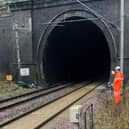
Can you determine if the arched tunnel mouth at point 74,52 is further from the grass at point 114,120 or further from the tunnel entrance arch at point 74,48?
the grass at point 114,120

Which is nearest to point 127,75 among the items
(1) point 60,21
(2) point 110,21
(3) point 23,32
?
(2) point 110,21

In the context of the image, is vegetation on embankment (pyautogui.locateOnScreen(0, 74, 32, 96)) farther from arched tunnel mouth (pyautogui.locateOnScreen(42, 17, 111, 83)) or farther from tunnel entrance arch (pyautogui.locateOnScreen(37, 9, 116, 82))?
arched tunnel mouth (pyautogui.locateOnScreen(42, 17, 111, 83))

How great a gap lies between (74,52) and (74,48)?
47 cm

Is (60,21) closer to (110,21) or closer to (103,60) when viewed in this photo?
(110,21)

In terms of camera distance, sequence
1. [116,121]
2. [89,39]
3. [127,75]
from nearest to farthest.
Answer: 1. [116,121]
2. [127,75]
3. [89,39]

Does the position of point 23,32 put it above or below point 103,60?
above

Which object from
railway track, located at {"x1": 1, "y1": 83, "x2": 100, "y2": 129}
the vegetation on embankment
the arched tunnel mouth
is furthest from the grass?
the arched tunnel mouth

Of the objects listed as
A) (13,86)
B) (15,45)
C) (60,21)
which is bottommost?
(13,86)

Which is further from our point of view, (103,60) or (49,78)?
(103,60)

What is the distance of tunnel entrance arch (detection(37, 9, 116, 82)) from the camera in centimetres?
2358

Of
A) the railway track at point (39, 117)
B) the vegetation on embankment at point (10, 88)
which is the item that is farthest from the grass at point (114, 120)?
the vegetation on embankment at point (10, 88)

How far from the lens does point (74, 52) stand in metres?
31.4

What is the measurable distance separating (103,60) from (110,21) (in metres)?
17.7

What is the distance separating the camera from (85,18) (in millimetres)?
23688
